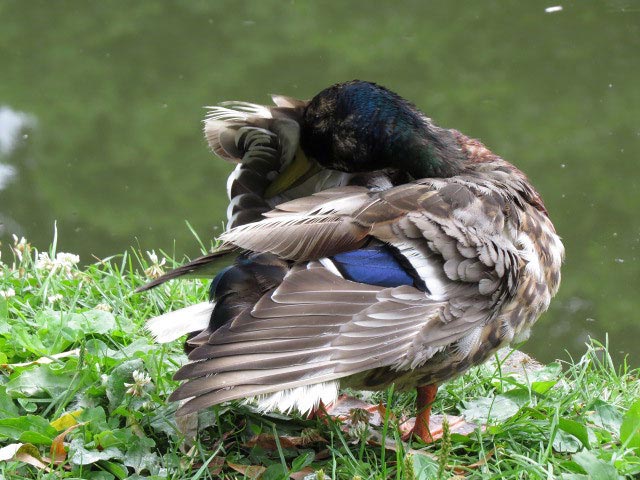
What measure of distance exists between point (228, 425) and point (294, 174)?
79cm

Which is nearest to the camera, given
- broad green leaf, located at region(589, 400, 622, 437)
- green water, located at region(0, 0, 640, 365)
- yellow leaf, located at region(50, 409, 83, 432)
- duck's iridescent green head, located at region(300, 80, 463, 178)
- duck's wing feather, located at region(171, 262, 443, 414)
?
duck's wing feather, located at region(171, 262, 443, 414)

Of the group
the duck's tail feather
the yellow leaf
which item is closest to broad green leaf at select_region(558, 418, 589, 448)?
Result: the duck's tail feather

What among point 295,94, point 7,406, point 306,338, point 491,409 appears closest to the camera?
point 306,338

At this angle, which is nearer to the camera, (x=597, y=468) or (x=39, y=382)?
(x=597, y=468)

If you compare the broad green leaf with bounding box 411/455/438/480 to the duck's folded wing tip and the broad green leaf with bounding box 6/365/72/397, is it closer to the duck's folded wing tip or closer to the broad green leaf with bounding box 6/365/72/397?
the duck's folded wing tip

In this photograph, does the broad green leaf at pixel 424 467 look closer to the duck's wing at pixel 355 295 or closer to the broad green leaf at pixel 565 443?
the duck's wing at pixel 355 295

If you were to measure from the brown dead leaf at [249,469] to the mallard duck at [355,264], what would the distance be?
0.22m

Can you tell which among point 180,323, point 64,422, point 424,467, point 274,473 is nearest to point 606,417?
point 424,467

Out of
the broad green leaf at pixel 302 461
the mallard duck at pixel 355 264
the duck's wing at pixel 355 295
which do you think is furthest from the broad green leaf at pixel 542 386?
the broad green leaf at pixel 302 461

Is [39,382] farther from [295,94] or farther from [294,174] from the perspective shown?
[295,94]

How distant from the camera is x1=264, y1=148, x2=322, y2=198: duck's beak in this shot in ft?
9.58

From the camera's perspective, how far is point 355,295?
2.33 m

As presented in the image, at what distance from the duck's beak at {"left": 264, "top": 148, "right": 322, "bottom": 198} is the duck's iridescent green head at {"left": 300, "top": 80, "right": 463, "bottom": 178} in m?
0.03

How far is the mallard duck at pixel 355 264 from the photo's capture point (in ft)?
7.28
